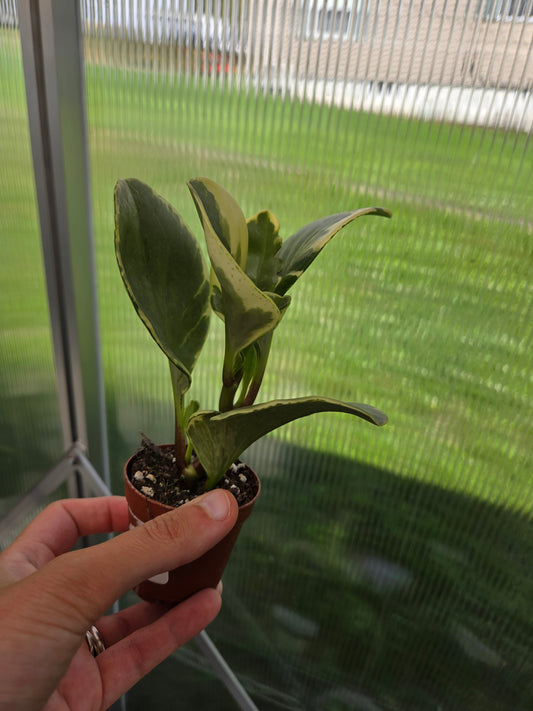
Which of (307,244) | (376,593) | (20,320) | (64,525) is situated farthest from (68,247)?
(376,593)

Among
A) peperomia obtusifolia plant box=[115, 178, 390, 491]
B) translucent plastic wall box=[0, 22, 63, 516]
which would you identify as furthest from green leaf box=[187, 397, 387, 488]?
translucent plastic wall box=[0, 22, 63, 516]

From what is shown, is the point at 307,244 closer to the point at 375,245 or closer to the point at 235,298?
the point at 235,298

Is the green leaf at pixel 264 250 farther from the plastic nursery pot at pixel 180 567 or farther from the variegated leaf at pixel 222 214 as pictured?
the plastic nursery pot at pixel 180 567

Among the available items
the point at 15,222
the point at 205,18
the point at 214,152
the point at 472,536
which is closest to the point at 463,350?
the point at 472,536

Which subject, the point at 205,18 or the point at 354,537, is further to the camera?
the point at 354,537

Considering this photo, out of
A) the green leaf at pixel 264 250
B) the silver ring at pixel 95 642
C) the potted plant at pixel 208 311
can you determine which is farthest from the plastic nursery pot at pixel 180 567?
the green leaf at pixel 264 250

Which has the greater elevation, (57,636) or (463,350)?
(463,350)

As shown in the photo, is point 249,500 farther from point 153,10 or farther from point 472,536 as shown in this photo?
point 153,10
